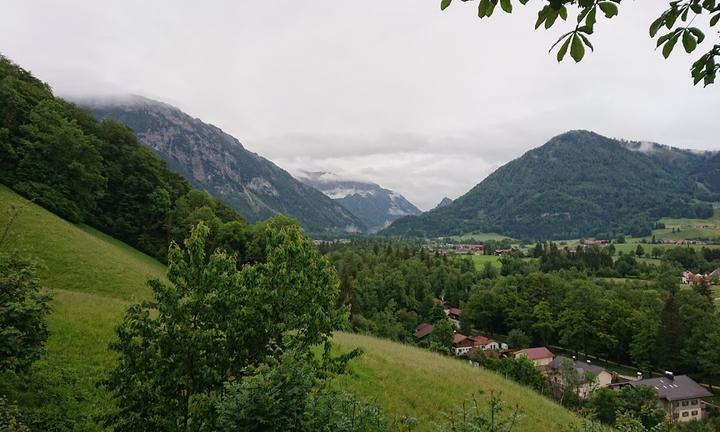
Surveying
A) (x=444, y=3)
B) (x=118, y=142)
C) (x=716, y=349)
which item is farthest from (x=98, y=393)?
(x=716, y=349)

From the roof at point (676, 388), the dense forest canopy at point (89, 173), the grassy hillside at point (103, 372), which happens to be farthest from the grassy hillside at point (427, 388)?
the roof at point (676, 388)

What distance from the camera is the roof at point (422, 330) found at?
78.4m

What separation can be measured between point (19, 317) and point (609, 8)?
11.0 m

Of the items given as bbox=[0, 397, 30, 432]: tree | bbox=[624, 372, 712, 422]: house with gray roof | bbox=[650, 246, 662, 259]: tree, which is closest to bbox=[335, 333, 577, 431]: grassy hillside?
bbox=[0, 397, 30, 432]: tree

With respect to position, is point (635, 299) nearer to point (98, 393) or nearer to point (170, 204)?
point (170, 204)

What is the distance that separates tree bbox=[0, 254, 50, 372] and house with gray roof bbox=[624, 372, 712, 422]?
58735mm

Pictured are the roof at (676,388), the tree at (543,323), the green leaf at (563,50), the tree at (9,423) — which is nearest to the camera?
the green leaf at (563,50)

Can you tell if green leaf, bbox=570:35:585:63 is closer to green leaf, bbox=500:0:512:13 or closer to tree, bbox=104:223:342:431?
green leaf, bbox=500:0:512:13

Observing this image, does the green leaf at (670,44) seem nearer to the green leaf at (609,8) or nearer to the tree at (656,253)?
the green leaf at (609,8)

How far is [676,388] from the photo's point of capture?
51688 millimetres

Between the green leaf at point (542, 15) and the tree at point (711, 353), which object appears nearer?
the green leaf at point (542, 15)

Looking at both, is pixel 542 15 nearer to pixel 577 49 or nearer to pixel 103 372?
pixel 577 49

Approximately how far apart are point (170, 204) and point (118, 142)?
11206 millimetres

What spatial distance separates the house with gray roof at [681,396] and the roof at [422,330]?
113 feet
